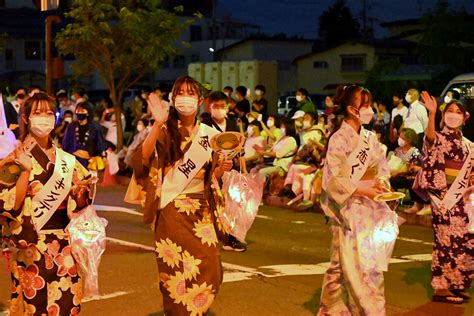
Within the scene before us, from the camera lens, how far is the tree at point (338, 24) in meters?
64.1

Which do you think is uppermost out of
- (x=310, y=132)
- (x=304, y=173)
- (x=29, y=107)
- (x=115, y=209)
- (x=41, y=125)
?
(x=29, y=107)

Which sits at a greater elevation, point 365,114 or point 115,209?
point 365,114

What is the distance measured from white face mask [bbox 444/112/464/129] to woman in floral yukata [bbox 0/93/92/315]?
3.55m

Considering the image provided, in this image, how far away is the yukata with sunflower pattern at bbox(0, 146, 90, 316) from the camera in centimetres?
516

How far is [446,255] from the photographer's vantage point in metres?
7.44

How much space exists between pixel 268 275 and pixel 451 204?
2026 millimetres

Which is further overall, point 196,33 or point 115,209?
point 196,33

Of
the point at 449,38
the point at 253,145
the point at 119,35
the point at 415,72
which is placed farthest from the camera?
the point at 415,72

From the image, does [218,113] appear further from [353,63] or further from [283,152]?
[353,63]

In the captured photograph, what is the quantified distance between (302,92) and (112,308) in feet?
36.2

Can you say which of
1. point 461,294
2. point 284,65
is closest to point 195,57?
point 284,65

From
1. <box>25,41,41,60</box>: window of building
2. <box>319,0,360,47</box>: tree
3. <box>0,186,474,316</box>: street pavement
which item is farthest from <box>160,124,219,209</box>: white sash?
<box>319,0,360,47</box>: tree

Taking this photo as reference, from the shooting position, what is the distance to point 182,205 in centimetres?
549

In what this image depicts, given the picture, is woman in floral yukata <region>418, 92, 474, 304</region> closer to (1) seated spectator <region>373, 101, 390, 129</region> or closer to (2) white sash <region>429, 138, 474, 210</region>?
(2) white sash <region>429, 138, 474, 210</region>
